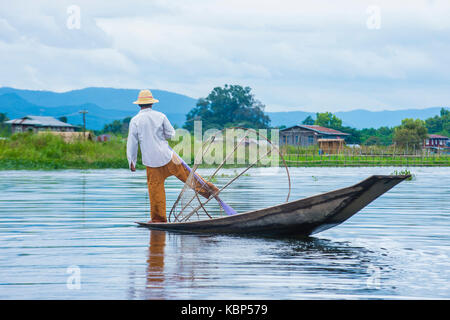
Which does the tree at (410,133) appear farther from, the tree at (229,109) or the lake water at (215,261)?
the lake water at (215,261)

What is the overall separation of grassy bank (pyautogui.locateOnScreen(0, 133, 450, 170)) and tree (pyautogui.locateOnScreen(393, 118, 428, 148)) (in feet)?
66.2

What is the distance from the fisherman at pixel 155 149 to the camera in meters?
8.23

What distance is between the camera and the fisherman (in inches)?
324

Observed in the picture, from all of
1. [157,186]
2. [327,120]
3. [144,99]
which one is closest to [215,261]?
[157,186]

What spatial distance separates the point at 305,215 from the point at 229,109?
7079 cm

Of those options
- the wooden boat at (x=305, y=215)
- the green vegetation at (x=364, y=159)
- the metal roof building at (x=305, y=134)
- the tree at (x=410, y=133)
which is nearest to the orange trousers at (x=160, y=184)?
the wooden boat at (x=305, y=215)

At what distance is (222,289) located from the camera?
492 cm

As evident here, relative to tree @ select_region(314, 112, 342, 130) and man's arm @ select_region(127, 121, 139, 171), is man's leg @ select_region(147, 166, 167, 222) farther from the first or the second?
tree @ select_region(314, 112, 342, 130)

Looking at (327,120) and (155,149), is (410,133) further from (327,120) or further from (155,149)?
(155,149)

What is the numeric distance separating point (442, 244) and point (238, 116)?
69.5 meters

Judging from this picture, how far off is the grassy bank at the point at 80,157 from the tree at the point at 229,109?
109 feet

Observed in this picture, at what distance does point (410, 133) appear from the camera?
64312mm

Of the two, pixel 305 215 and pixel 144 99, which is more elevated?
pixel 144 99
